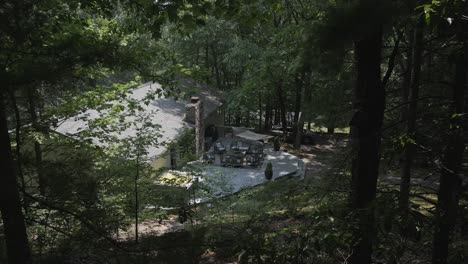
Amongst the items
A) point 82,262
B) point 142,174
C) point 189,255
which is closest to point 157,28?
point 189,255

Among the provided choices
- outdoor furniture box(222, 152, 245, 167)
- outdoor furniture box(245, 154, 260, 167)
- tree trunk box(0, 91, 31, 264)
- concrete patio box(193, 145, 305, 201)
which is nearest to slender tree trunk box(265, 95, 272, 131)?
concrete patio box(193, 145, 305, 201)

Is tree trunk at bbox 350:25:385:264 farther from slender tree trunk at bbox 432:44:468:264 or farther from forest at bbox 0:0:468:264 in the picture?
slender tree trunk at bbox 432:44:468:264

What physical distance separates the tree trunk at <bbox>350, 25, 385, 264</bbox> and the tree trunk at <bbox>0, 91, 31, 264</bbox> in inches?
120

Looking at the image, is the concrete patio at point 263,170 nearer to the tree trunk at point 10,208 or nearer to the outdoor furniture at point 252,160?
the outdoor furniture at point 252,160

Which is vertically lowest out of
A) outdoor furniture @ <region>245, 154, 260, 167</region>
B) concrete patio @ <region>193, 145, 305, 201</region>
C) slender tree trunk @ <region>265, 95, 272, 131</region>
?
concrete patio @ <region>193, 145, 305, 201</region>

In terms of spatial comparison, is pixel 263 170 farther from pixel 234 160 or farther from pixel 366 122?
pixel 366 122

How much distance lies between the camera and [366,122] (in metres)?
2.27

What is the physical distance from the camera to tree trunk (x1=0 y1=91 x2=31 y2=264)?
314 cm

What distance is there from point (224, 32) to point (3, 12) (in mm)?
22115

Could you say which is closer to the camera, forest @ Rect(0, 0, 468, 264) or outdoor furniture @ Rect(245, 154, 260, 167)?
forest @ Rect(0, 0, 468, 264)

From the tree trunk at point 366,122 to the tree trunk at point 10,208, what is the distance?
120 inches

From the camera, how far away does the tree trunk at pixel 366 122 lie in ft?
7.01

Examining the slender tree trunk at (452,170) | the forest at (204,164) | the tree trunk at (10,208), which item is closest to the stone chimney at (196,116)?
the forest at (204,164)

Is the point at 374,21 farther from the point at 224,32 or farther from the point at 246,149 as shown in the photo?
the point at 224,32
